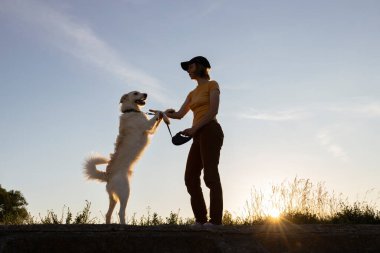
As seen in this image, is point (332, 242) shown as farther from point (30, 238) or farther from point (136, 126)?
point (136, 126)

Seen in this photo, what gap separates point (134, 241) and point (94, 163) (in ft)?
12.8

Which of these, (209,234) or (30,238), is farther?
(209,234)

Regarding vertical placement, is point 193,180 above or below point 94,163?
below

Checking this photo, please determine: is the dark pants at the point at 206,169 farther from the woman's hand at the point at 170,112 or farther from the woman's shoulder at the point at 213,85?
the woman's hand at the point at 170,112

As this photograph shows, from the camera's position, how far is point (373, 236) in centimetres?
545

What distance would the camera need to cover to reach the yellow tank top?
5.69 meters

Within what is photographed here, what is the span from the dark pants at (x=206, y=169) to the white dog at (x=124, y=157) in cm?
194

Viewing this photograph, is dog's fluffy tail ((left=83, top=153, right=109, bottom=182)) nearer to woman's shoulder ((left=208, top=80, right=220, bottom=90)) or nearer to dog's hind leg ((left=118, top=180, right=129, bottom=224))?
dog's hind leg ((left=118, top=180, right=129, bottom=224))

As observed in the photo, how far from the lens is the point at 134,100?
8.68m

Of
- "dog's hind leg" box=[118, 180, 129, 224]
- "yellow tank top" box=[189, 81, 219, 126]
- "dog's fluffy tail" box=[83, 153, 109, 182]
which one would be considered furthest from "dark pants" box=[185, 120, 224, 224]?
"dog's fluffy tail" box=[83, 153, 109, 182]

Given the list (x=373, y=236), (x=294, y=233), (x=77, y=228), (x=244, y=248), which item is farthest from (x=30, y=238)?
(x=373, y=236)

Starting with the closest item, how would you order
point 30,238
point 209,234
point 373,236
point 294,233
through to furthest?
point 30,238, point 209,234, point 294,233, point 373,236

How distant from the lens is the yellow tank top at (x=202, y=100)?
5688mm

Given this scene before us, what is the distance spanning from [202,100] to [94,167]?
309 centimetres
